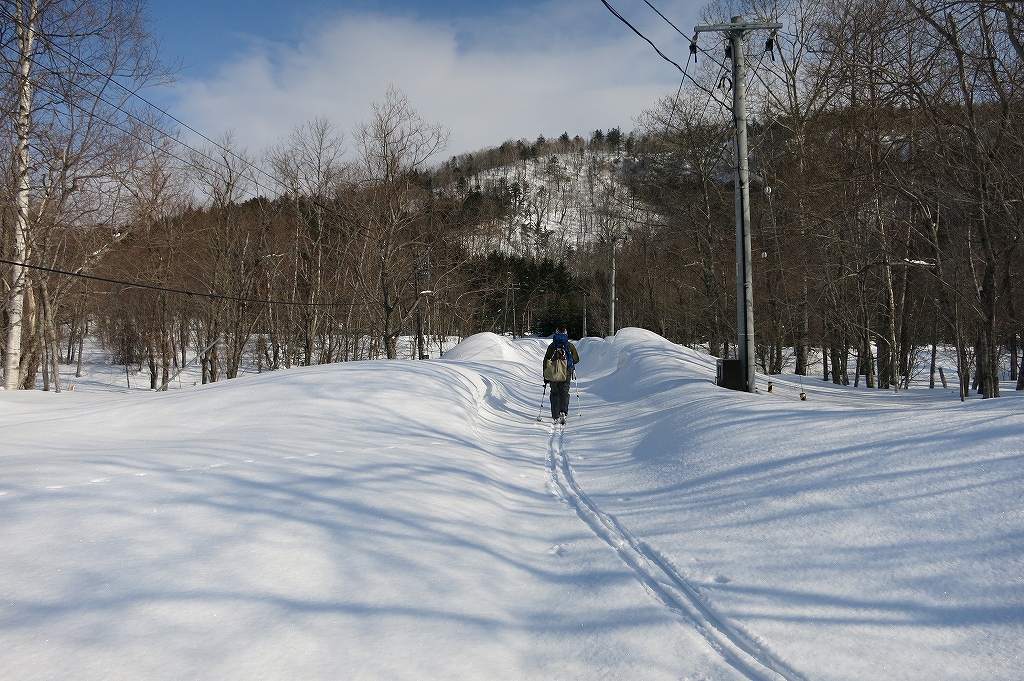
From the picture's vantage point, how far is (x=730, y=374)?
11242 mm

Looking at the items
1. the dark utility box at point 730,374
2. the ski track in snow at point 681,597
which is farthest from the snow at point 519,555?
the dark utility box at point 730,374

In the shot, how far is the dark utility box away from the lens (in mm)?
11108

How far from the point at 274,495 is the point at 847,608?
426 centimetres

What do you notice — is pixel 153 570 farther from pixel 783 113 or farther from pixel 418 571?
pixel 783 113

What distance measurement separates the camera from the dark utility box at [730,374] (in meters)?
11.1

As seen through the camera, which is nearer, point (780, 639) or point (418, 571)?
point (780, 639)

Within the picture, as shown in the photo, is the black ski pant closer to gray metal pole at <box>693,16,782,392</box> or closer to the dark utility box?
the dark utility box

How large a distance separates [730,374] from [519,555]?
26.6 ft

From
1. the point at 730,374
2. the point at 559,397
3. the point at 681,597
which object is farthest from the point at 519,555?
the point at 730,374

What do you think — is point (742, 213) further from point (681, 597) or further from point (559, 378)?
point (681, 597)

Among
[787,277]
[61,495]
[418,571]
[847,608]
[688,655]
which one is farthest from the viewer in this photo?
[787,277]

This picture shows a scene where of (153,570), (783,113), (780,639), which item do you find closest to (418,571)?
(153,570)

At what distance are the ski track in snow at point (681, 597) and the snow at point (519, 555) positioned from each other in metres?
0.02

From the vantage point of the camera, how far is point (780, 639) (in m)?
3.09
